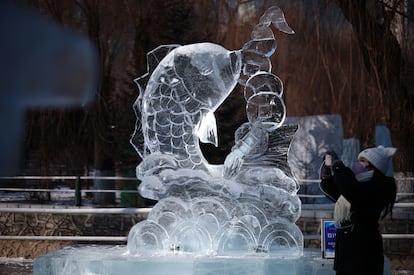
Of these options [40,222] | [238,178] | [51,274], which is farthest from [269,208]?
[40,222]

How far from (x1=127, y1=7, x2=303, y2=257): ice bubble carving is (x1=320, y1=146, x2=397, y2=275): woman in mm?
1211

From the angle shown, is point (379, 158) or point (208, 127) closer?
point (379, 158)

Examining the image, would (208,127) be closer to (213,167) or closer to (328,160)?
(213,167)

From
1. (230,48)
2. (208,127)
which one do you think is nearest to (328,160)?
(208,127)

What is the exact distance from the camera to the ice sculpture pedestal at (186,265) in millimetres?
3879

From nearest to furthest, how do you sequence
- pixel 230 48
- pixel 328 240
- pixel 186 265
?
1. pixel 186 265
2. pixel 328 240
3. pixel 230 48

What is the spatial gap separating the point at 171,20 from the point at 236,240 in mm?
6493

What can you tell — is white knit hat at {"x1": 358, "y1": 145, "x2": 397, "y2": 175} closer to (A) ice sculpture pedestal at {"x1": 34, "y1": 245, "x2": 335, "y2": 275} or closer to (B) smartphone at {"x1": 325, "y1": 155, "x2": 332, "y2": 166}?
(B) smartphone at {"x1": 325, "y1": 155, "x2": 332, "y2": 166}

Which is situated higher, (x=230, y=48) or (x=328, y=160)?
(x=230, y=48)

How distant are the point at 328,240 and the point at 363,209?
148 cm

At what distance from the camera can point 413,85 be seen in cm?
920

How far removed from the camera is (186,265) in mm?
3879

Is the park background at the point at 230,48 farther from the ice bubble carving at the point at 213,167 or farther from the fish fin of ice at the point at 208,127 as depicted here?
the fish fin of ice at the point at 208,127

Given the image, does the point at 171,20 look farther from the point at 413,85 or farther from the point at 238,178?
the point at 238,178
